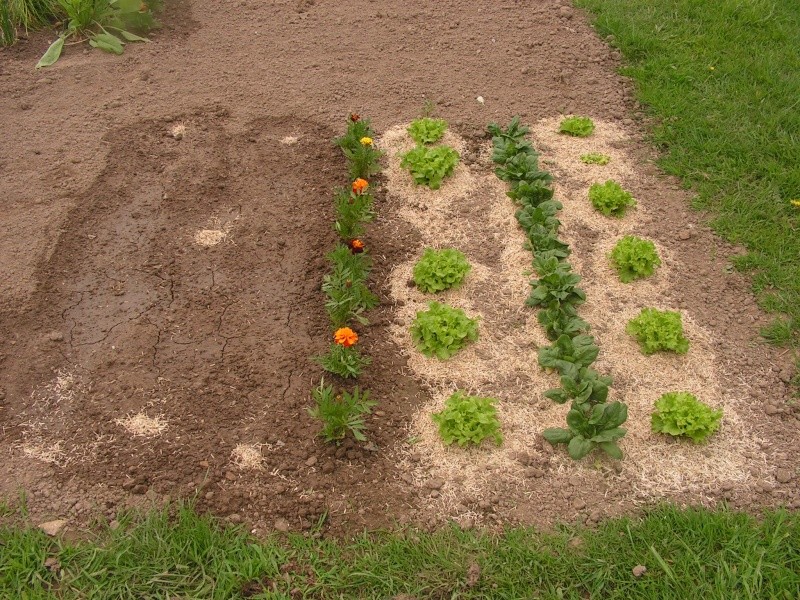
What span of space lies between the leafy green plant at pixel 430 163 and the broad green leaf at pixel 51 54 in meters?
3.52

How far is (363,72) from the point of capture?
22.3 ft

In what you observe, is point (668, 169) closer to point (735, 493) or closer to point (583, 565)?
point (735, 493)

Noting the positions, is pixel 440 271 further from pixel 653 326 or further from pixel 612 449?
pixel 612 449

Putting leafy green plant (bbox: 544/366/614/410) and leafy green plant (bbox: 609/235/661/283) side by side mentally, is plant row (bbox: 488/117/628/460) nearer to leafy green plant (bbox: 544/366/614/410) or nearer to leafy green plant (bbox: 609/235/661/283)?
leafy green plant (bbox: 544/366/614/410)

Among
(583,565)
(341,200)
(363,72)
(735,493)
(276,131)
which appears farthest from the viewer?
(363,72)

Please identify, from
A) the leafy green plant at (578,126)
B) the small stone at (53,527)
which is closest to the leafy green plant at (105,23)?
the leafy green plant at (578,126)

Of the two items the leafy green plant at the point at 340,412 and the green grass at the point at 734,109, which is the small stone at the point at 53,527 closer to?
the leafy green plant at the point at 340,412

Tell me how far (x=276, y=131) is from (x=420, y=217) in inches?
60.2

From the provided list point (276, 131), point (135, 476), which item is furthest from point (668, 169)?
point (135, 476)

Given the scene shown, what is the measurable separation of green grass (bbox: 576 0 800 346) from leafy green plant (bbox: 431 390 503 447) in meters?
1.89

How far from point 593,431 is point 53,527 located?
108 inches

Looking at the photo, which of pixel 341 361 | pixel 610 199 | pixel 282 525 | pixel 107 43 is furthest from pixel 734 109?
pixel 107 43

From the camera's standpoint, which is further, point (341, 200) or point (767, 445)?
point (341, 200)

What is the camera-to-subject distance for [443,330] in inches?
177
